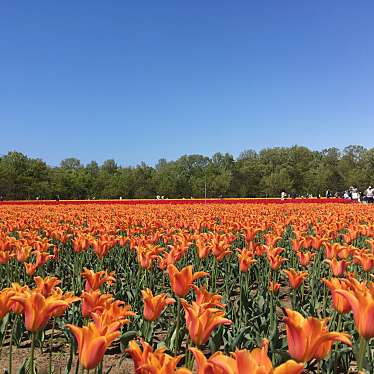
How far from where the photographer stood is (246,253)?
5035mm

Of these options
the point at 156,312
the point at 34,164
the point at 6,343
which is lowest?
the point at 6,343

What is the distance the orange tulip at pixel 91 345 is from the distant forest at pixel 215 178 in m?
59.9

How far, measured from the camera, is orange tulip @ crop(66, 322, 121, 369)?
1839mm

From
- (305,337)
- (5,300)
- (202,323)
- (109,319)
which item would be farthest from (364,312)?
(5,300)

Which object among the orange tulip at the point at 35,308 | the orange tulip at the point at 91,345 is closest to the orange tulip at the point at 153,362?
the orange tulip at the point at 91,345

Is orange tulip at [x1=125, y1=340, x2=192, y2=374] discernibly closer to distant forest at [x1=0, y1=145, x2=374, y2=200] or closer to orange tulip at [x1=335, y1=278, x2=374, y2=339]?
A: orange tulip at [x1=335, y1=278, x2=374, y2=339]

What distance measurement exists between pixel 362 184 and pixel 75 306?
7909cm

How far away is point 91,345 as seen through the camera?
1851mm

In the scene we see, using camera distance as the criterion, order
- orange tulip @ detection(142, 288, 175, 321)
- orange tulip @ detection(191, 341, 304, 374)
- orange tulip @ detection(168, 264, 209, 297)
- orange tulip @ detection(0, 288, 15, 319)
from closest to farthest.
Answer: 1. orange tulip @ detection(191, 341, 304, 374)
2. orange tulip @ detection(0, 288, 15, 319)
3. orange tulip @ detection(142, 288, 175, 321)
4. orange tulip @ detection(168, 264, 209, 297)

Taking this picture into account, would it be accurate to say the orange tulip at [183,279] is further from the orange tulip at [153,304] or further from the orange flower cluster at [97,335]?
the orange flower cluster at [97,335]

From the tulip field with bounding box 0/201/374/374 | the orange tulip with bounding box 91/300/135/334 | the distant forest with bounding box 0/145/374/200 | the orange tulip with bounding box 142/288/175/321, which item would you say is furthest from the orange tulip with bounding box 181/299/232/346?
the distant forest with bounding box 0/145/374/200

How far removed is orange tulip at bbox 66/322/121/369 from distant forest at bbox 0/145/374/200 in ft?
196

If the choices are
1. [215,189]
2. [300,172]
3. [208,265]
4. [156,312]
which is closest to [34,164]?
[215,189]

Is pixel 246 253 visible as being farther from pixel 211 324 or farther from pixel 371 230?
pixel 371 230
